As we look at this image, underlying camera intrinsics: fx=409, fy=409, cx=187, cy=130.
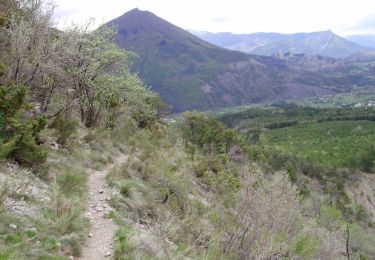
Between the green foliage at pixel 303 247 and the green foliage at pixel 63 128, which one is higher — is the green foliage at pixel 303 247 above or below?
below

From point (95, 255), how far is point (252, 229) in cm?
291

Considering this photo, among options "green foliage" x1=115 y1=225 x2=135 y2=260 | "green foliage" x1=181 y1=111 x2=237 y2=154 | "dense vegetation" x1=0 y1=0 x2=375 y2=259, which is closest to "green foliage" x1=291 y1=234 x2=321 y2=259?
"dense vegetation" x1=0 y1=0 x2=375 y2=259

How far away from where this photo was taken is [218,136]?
34.3 metres

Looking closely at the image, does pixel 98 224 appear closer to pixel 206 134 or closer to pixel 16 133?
pixel 16 133

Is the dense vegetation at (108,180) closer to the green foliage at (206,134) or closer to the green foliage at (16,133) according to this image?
the green foliage at (16,133)

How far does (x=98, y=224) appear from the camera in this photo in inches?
324

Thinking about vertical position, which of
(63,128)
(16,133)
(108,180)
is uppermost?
(16,133)

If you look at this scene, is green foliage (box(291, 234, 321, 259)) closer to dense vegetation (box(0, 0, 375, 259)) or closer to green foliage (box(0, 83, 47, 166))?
dense vegetation (box(0, 0, 375, 259))

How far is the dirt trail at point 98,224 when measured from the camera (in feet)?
23.0

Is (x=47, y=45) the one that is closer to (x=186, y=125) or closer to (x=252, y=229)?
(x=252, y=229)

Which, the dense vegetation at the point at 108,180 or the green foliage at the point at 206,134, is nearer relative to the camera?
the dense vegetation at the point at 108,180

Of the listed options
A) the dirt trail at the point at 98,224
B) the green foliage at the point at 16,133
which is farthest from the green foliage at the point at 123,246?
the green foliage at the point at 16,133

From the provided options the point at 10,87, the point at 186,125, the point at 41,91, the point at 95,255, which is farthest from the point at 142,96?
the point at 186,125

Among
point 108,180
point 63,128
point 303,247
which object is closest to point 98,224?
point 108,180
